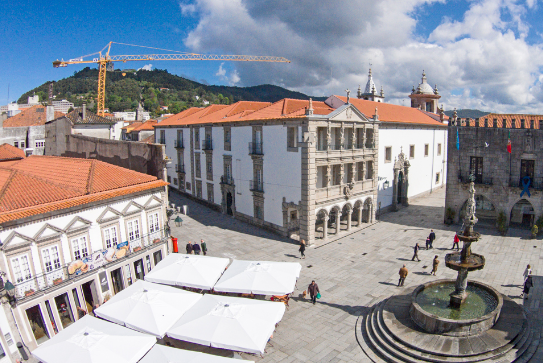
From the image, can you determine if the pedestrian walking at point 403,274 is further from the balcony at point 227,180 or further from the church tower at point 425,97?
the church tower at point 425,97

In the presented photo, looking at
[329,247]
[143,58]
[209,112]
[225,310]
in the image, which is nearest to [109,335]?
[225,310]

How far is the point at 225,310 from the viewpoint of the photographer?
539 inches

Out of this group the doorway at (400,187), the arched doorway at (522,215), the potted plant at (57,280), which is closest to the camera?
the potted plant at (57,280)

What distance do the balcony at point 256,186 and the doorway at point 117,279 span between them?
13.7m

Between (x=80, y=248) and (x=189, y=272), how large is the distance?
5231 millimetres

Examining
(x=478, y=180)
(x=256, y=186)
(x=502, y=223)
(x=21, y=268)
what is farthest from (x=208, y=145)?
(x=502, y=223)

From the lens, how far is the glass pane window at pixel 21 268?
46.8 feet

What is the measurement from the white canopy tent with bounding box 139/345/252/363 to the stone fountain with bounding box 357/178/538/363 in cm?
618

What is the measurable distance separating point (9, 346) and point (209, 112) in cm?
3299

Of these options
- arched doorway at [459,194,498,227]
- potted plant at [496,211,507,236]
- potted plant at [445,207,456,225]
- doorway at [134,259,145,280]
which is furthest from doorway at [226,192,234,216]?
potted plant at [496,211,507,236]

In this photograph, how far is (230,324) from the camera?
13.1 meters

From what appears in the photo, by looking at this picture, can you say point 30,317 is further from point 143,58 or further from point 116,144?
point 143,58

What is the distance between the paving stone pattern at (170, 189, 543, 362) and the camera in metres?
14.9

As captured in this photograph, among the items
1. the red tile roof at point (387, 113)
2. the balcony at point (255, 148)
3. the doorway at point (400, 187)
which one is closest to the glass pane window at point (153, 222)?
the balcony at point (255, 148)
